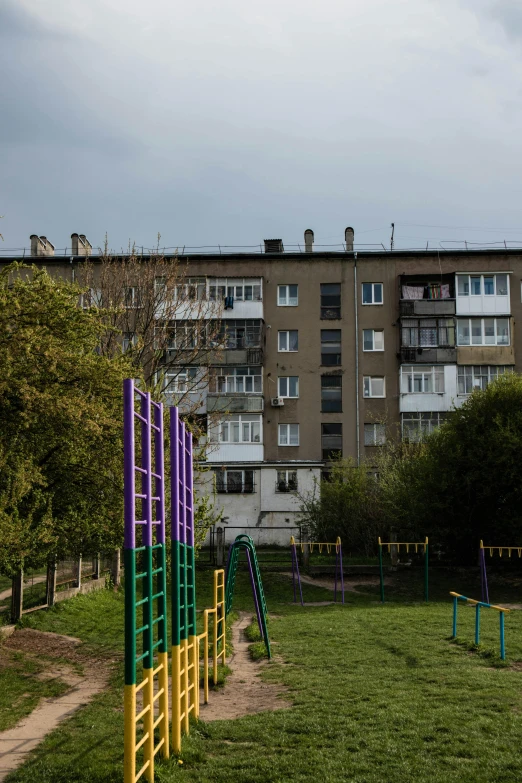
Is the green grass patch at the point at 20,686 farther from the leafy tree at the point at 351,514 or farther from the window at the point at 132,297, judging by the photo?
the leafy tree at the point at 351,514

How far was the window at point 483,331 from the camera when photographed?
5056 centimetres

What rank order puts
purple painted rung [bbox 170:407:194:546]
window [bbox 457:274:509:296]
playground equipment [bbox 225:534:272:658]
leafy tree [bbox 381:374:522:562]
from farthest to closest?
window [bbox 457:274:509:296], leafy tree [bbox 381:374:522:562], playground equipment [bbox 225:534:272:658], purple painted rung [bbox 170:407:194:546]

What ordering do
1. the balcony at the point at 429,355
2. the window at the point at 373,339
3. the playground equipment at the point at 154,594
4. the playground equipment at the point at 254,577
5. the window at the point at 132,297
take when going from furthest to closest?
the window at the point at 373,339 < the balcony at the point at 429,355 < the window at the point at 132,297 < the playground equipment at the point at 254,577 < the playground equipment at the point at 154,594

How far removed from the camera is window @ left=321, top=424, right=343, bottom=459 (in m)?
50.6

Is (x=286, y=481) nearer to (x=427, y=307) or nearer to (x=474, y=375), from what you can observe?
(x=474, y=375)

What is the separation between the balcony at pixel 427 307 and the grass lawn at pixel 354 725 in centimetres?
3303

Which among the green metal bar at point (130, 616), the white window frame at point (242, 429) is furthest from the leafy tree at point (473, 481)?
the green metal bar at point (130, 616)

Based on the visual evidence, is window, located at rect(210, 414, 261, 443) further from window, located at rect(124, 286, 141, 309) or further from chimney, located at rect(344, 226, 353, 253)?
window, located at rect(124, 286, 141, 309)

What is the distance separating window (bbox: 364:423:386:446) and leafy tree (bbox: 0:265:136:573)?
33.4 meters

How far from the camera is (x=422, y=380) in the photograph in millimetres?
50406

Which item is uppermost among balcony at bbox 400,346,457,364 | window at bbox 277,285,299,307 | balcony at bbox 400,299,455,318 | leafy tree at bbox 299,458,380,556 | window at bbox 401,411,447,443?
window at bbox 277,285,299,307

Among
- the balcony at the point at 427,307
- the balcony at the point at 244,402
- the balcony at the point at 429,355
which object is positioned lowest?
the balcony at the point at 244,402

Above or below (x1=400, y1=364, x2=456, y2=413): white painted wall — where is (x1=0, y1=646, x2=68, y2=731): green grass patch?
below

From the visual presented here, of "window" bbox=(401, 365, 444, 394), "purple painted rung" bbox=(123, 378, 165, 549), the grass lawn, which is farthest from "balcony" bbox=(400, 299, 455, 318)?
"purple painted rung" bbox=(123, 378, 165, 549)
